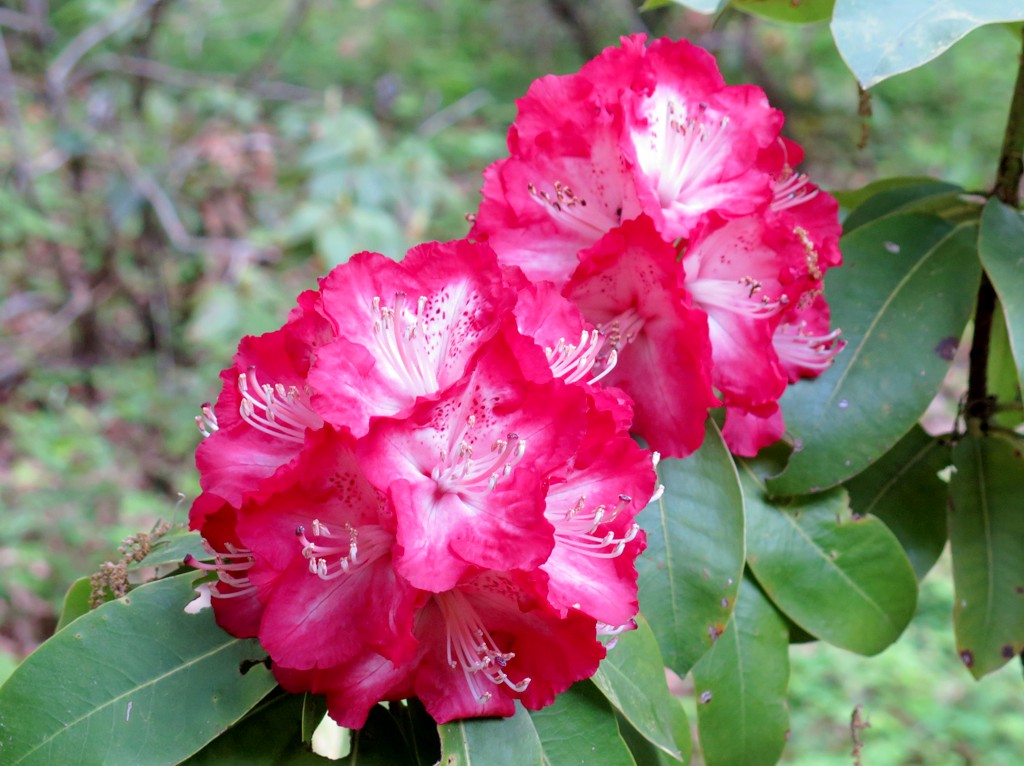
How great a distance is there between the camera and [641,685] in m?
0.79

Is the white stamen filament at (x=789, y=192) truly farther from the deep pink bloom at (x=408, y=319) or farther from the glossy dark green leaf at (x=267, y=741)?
the glossy dark green leaf at (x=267, y=741)

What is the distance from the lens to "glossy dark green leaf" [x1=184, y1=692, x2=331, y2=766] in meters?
0.75

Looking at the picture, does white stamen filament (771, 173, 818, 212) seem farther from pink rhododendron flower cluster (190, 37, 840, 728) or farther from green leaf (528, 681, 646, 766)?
green leaf (528, 681, 646, 766)

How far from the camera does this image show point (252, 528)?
26.3 inches

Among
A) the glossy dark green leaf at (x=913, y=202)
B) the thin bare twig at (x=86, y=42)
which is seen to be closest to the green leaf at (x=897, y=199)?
the glossy dark green leaf at (x=913, y=202)

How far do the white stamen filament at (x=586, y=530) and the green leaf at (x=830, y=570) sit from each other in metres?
0.30

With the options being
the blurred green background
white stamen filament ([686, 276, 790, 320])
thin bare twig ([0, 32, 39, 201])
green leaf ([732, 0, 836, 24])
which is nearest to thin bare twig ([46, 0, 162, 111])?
the blurred green background

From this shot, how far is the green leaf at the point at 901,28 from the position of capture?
0.81 m

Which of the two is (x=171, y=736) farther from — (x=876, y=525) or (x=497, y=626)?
(x=876, y=525)

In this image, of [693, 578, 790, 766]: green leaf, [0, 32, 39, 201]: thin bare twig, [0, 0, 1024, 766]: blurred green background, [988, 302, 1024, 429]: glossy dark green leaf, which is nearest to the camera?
[693, 578, 790, 766]: green leaf

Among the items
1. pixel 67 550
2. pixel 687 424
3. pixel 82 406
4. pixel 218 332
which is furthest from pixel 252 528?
pixel 82 406

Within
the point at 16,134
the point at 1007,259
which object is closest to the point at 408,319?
the point at 1007,259

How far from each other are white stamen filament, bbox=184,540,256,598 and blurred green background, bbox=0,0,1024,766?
203 centimetres

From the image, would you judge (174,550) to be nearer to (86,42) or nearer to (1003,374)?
(1003,374)
